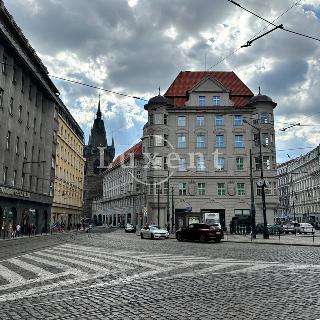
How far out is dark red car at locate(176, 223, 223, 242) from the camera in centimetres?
2953

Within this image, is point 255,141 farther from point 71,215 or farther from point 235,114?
point 71,215

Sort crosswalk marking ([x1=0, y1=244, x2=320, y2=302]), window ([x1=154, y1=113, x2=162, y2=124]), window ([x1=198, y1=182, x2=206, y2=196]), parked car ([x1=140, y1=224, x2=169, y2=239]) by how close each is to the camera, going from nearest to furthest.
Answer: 1. crosswalk marking ([x1=0, y1=244, x2=320, y2=302])
2. parked car ([x1=140, y1=224, x2=169, y2=239])
3. window ([x1=198, y1=182, x2=206, y2=196])
4. window ([x1=154, y1=113, x2=162, y2=124])

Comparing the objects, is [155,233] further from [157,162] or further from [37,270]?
[37,270]

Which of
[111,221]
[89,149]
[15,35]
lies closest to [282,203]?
[111,221]

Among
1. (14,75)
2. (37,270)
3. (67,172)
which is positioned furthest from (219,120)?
(37,270)

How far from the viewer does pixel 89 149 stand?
14938 cm

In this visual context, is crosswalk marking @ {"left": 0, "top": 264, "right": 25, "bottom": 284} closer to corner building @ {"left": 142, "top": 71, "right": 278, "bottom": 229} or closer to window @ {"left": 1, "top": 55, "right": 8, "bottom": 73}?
window @ {"left": 1, "top": 55, "right": 8, "bottom": 73}

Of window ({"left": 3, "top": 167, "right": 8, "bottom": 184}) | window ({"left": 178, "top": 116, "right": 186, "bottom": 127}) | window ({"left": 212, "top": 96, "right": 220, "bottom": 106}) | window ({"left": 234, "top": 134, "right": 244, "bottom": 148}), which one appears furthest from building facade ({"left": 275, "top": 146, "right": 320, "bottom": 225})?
window ({"left": 3, "top": 167, "right": 8, "bottom": 184})

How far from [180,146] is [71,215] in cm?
3376

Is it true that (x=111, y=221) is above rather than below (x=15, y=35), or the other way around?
below

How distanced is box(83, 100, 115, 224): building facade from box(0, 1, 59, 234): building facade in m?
87.8

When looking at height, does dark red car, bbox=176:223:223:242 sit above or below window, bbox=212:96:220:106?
below

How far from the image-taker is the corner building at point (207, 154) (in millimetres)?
53938

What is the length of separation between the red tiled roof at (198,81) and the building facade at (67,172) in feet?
59.8
